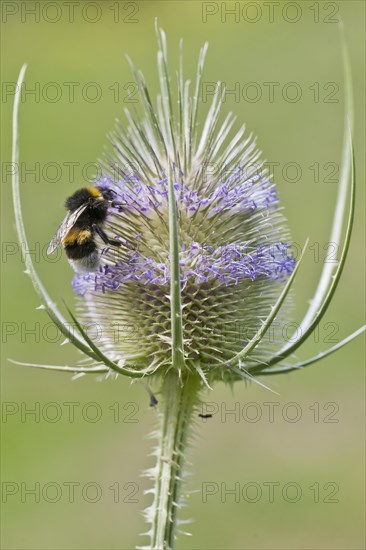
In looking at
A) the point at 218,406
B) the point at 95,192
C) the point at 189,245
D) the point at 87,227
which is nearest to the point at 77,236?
the point at 87,227

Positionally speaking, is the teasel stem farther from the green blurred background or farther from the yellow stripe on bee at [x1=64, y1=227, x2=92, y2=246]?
the yellow stripe on bee at [x1=64, y1=227, x2=92, y2=246]

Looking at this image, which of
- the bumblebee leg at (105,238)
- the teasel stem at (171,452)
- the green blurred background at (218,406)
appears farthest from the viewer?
the green blurred background at (218,406)

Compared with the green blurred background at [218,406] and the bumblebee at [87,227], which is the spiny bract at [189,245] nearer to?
the bumblebee at [87,227]

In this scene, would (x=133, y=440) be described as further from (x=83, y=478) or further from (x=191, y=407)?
(x=191, y=407)

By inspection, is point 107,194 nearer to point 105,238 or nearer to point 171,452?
point 105,238

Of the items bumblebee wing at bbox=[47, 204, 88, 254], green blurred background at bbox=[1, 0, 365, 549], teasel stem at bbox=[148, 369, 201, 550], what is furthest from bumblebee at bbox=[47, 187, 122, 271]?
green blurred background at bbox=[1, 0, 365, 549]

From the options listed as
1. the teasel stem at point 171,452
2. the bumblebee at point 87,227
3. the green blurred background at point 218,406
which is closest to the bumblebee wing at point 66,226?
the bumblebee at point 87,227

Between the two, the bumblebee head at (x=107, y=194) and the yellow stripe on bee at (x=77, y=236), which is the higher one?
the bumblebee head at (x=107, y=194)
